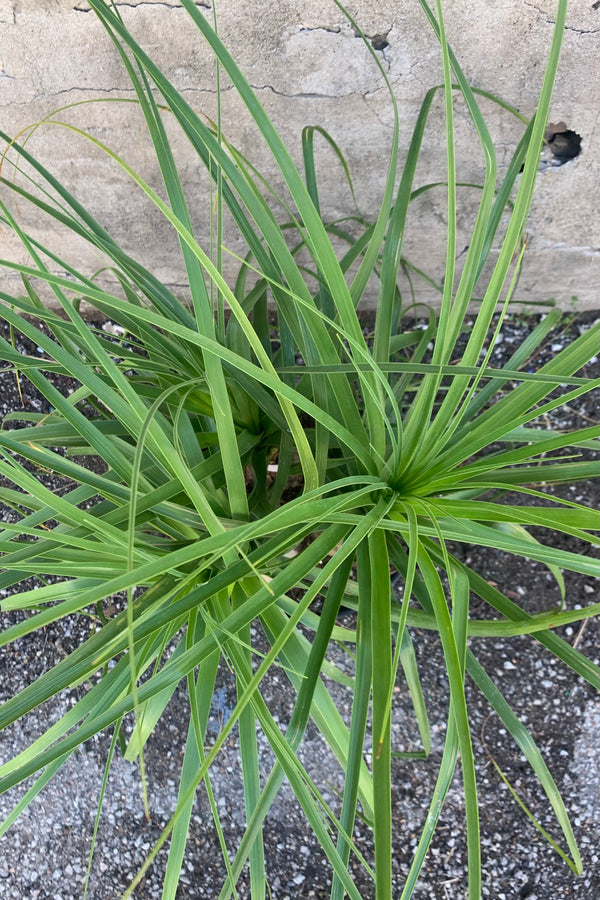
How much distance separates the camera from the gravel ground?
1124 mm

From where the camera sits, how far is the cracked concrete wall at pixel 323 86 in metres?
0.83

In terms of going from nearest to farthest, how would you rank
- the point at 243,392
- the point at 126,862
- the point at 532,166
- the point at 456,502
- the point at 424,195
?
the point at 532,166, the point at 456,502, the point at 243,392, the point at 424,195, the point at 126,862

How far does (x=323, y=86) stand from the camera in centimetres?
90

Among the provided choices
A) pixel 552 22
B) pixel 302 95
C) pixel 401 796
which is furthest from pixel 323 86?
pixel 401 796

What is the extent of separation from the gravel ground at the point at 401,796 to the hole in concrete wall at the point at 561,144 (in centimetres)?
49

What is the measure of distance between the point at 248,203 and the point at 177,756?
3.36ft

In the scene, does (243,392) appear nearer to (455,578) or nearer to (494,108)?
(455,578)

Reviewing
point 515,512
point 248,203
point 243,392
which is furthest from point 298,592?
point 248,203

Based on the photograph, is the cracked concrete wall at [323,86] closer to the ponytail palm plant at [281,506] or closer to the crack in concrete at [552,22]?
the crack in concrete at [552,22]

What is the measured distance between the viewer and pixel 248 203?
671 mm

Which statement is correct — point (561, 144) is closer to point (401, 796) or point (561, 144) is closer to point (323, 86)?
point (323, 86)

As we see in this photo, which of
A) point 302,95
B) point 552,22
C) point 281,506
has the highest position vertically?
point 552,22

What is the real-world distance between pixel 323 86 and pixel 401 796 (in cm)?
122

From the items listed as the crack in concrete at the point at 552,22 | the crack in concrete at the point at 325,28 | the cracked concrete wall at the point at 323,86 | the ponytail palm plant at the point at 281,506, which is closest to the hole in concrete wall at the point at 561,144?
the cracked concrete wall at the point at 323,86
